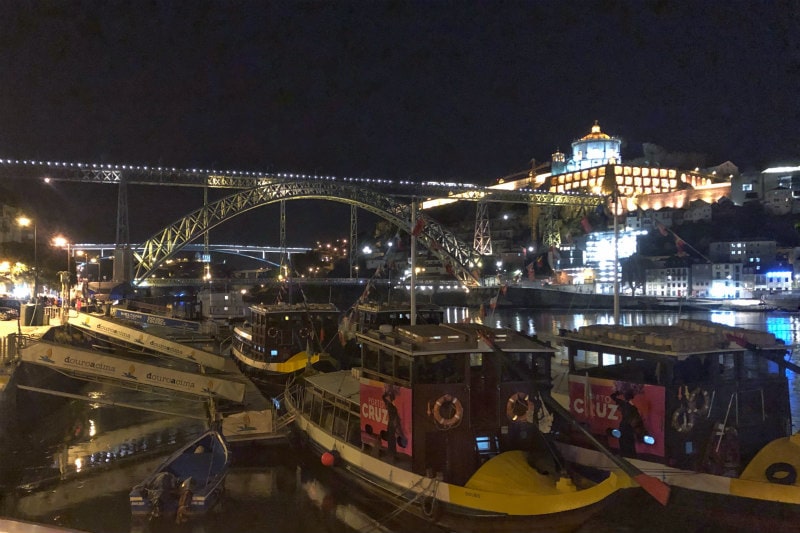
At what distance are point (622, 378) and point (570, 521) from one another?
2.21 metres

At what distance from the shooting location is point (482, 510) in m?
6.91

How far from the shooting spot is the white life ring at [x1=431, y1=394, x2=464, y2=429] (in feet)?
23.3

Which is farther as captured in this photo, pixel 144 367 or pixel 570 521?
pixel 144 367

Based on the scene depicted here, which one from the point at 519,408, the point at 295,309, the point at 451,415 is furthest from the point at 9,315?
the point at 519,408

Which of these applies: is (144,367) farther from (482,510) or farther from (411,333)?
(482,510)

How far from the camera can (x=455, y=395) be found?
719 centimetres

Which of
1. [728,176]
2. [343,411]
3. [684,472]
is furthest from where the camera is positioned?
[728,176]

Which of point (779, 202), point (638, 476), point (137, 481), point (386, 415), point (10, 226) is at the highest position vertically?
point (779, 202)

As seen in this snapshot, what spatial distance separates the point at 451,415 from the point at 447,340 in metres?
0.91

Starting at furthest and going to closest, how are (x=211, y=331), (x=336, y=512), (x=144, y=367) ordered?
(x=211, y=331) → (x=144, y=367) → (x=336, y=512)

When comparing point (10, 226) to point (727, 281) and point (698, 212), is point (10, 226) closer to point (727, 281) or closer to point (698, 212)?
point (727, 281)

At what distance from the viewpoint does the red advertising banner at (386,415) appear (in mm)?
7426

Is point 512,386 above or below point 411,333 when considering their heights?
below

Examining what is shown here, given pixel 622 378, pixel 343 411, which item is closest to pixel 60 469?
pixel 343 411
